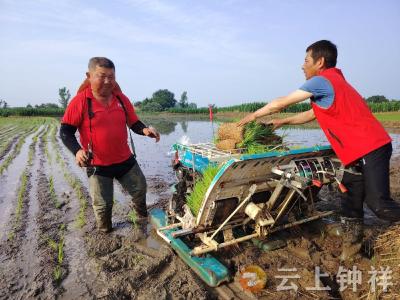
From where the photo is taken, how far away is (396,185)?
19.5ft

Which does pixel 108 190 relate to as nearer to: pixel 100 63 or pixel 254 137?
pixel 100 63

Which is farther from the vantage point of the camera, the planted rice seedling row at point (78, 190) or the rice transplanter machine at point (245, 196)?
the planted rice seedling row at point (78, 190)

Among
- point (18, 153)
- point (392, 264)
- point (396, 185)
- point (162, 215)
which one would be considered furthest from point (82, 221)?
point (18, 153)

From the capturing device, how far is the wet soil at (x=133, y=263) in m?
2.78

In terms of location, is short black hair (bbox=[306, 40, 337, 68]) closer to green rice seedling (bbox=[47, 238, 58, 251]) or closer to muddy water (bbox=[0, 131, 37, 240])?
green rice seedling (bbox=[47, 238, 58, 251])

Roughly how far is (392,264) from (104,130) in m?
3.25

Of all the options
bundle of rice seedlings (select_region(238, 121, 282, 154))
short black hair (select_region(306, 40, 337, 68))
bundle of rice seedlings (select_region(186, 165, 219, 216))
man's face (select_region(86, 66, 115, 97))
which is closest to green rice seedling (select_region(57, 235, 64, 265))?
bundle of rice seedlings (select_region(186, 165, 219, 216))

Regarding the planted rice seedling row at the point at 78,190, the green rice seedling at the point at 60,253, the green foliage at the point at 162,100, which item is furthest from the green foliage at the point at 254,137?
the green foliage at the point at 162,100

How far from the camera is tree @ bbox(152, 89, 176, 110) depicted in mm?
73875

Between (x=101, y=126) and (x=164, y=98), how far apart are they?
72966 mm

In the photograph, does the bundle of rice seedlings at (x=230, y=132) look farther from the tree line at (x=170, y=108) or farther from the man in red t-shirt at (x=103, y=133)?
the tree line at (x=170, y=108)

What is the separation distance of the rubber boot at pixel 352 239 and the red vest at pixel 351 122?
2.67 feet

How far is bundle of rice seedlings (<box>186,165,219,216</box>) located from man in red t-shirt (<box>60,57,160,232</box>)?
1.05 meters

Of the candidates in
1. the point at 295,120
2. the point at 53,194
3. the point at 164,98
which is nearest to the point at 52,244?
the point at 53,194
